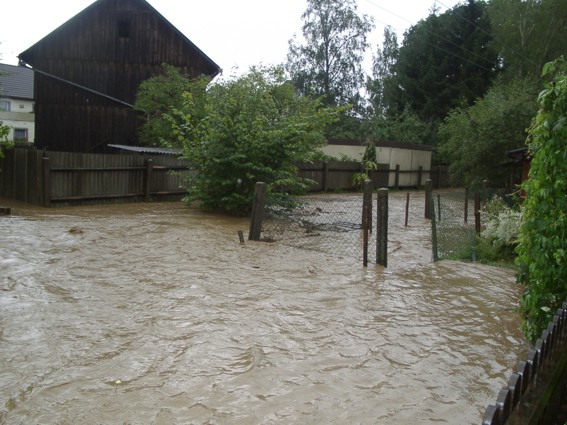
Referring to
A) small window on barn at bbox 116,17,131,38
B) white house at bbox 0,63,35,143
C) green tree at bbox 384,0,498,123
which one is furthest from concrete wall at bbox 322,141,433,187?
white house at bbox 0,63,35,143

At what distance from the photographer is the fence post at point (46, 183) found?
16047 mm

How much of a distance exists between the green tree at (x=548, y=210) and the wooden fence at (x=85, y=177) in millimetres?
13406

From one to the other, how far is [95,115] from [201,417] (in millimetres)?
24181

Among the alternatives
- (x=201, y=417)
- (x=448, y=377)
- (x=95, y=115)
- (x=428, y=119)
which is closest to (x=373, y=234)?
(x=448, y=377)

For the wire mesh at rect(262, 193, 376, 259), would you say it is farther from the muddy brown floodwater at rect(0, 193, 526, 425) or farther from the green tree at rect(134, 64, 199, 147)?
the green tree at rect(134, 64, 199, 147)

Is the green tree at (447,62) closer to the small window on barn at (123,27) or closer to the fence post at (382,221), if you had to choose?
the small window on barn at (123,27)

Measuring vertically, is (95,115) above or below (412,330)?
above

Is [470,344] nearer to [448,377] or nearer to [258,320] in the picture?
[448,377]

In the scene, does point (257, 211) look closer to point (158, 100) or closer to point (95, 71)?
point (158, 100)

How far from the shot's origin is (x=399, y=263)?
10.3 meters

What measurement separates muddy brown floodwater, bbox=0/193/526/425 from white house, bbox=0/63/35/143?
127 ft

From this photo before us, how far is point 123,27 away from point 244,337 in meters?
24.0

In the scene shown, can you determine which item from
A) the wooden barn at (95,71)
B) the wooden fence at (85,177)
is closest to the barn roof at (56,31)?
the wooden barn at (95,71)

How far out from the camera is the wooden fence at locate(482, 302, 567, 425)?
6.94 ft
